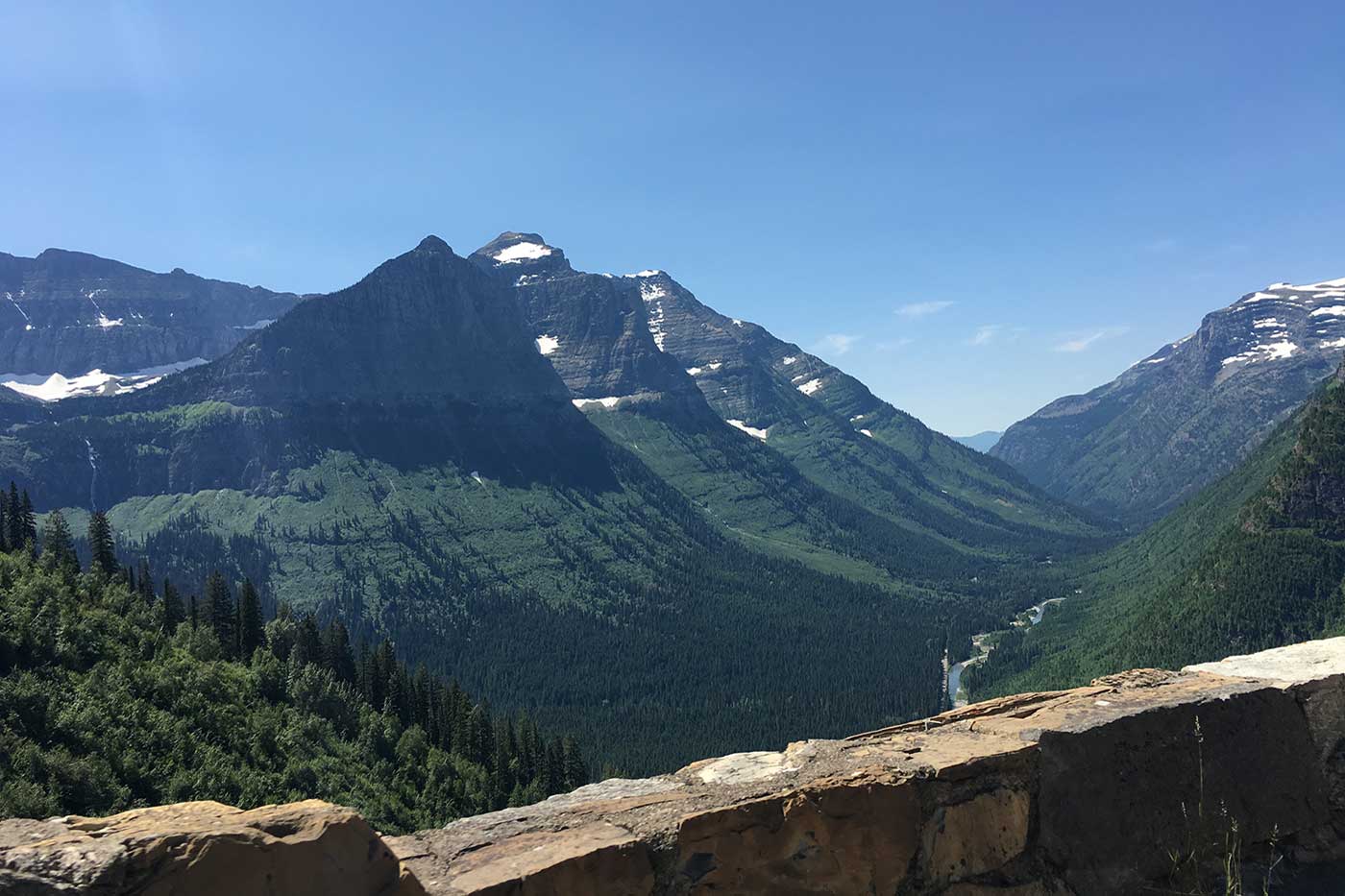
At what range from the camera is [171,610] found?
209 ft

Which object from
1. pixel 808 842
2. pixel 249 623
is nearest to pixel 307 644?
pixel 249 623

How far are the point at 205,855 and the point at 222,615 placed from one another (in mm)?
73350

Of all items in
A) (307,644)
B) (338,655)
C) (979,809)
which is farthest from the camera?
(338,655)

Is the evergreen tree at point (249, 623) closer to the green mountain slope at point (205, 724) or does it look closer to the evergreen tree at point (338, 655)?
the green mountain slope at point (205, 724)

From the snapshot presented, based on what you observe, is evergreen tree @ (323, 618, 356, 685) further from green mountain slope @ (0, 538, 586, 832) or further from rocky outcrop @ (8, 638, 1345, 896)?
rocky outcrop @ (8, 638, 1345, 896)

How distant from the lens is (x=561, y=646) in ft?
635

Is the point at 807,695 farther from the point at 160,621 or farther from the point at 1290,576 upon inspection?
the point at 160,621

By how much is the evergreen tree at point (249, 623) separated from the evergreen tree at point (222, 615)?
0.56 meters

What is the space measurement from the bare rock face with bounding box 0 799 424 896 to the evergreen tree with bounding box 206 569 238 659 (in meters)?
66.1

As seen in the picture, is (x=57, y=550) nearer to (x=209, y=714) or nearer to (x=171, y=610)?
(x=171, y=610)

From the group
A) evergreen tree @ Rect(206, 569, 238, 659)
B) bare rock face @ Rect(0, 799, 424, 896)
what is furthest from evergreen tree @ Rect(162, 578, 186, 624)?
bare rock face @ Rect(0, 799, 424, 896)

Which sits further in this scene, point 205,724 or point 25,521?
point 25,521

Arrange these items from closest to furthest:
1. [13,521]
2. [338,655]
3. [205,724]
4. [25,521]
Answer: [205,724] → [13,521] → [338,655] → [25,521]

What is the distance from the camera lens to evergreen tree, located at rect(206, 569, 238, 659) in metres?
63.9
